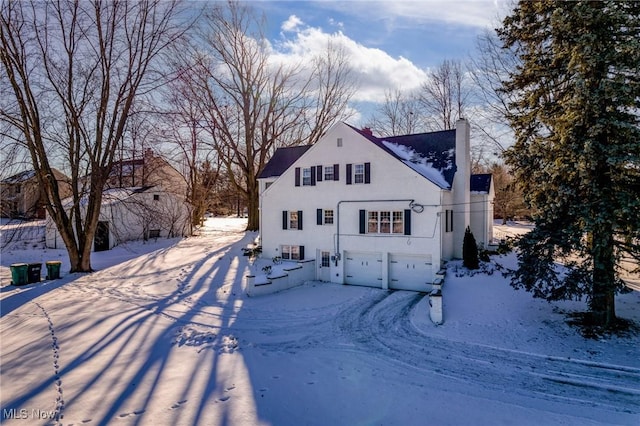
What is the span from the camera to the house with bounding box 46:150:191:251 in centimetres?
2388

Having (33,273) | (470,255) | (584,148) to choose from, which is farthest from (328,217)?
(33,273)

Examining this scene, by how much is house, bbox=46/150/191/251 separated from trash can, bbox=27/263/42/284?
542 centimetres

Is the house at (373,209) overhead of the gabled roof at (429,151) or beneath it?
beneath

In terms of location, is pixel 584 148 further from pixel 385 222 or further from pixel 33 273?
pixel 33 273

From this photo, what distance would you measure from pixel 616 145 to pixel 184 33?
18854 millimetres

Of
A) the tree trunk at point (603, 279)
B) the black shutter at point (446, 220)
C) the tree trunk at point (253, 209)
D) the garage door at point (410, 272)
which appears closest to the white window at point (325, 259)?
the garage door at point (410, 272)

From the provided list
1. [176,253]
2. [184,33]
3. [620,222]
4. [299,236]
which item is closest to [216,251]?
[176,253]

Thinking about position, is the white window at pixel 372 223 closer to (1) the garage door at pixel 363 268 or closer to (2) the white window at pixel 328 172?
(1) the garage door at pixel 363 268

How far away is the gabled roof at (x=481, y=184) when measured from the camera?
20.1 m

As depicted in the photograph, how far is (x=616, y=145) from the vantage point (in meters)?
8.64

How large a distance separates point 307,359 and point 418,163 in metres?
12.4

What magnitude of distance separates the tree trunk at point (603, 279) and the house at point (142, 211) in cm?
2001

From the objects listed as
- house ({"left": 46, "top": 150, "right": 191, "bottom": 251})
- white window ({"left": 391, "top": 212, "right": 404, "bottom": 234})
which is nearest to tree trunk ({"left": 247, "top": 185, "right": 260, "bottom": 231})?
house ({"left": 46, "top": 150, "right": 191, "bottom": 251})

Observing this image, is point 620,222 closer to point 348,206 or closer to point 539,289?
point 539,289
